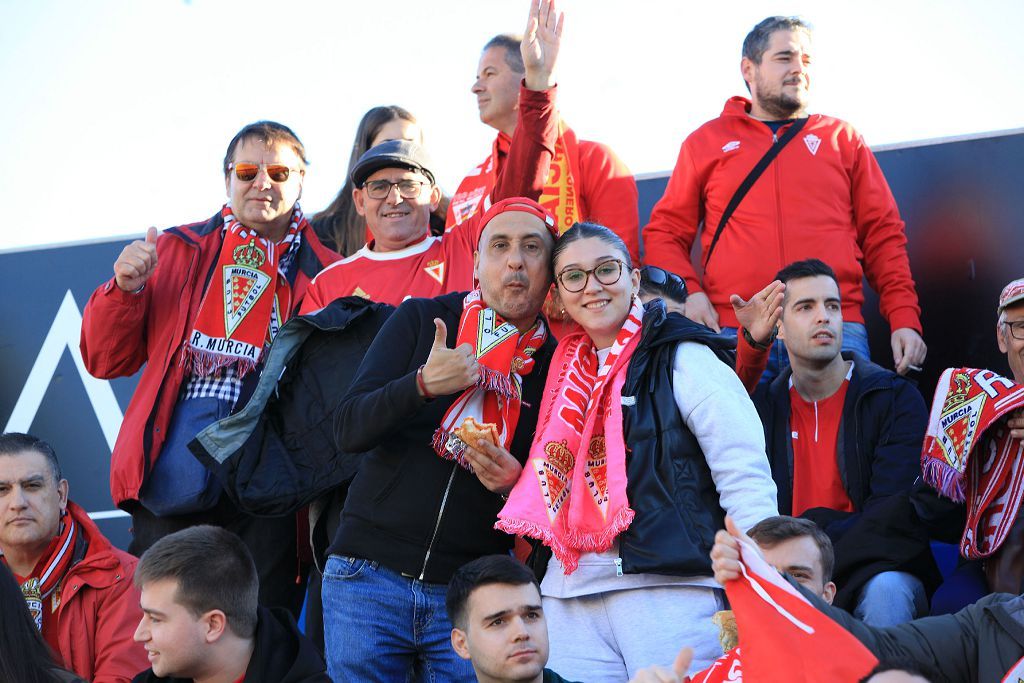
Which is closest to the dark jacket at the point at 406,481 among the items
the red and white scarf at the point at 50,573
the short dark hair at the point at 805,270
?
the red and white scarf at the point at 50,573

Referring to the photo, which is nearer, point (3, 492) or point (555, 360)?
point (555, 360)

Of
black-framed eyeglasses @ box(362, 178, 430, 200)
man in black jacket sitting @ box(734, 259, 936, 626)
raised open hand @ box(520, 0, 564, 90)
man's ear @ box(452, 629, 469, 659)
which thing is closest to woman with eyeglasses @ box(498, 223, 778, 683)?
man's ear @ box(452, 629, 469, 659)

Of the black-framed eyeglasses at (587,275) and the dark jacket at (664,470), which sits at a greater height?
the black-framed eyeglasses at (587,275)

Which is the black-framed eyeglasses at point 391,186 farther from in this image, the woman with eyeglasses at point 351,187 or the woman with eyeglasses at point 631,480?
the woman with eyeglasses at point 631,480

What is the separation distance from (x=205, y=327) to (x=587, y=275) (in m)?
1.79

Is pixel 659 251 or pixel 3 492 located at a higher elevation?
pixel 659 251

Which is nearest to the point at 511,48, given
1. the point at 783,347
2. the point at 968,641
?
the point at 783,347

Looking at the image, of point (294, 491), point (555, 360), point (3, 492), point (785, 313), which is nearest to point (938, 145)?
point (785, 313)

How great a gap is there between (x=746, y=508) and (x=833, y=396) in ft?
5.36

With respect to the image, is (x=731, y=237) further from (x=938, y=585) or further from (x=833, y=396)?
(x=938, y=585)

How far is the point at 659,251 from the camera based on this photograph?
205 inches

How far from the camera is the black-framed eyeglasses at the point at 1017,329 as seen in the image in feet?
13.5

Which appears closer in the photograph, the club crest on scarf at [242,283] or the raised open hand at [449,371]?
the raised open hand at [449,371]

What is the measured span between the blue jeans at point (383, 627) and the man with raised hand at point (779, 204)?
6.79 ft
